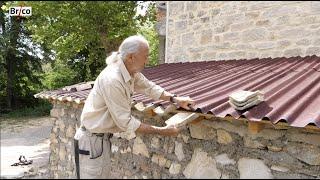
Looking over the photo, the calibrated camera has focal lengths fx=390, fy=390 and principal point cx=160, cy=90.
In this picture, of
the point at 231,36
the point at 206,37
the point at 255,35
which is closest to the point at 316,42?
the point at 255,35

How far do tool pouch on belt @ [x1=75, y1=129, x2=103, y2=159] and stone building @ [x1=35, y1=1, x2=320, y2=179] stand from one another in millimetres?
452

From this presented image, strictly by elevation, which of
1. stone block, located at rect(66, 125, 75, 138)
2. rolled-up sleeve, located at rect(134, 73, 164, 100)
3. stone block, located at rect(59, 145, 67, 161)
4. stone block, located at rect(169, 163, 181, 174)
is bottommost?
stone block, located at rect(59, 145, 67, 161)

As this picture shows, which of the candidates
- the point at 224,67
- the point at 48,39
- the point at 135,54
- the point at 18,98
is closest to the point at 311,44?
the point at 224,67

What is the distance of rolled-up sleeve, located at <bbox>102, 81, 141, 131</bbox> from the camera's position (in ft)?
8.93

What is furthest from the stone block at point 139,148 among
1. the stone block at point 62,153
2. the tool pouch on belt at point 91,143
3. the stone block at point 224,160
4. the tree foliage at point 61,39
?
the tree foliage at point 61,39

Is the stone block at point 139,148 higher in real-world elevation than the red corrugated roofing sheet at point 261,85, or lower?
lower

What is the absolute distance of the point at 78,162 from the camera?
298 centimetres

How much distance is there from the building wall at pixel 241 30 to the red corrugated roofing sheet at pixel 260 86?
0.36 metres

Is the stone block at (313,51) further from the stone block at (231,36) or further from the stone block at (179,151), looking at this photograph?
the stone block at (179,151)

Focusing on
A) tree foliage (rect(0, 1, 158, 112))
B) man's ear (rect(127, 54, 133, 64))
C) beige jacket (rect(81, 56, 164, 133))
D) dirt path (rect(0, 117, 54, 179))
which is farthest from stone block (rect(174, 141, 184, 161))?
tree foliage (rect(0, 1, 158, 112))

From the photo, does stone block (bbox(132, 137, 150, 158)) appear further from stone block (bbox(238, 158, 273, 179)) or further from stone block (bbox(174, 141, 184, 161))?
stone block (bbox(238, 158, 273, 179))

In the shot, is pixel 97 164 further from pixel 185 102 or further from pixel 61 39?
pixel 61 39

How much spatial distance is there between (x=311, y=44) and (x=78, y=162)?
4.21 metres

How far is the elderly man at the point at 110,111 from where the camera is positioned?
2.74m
